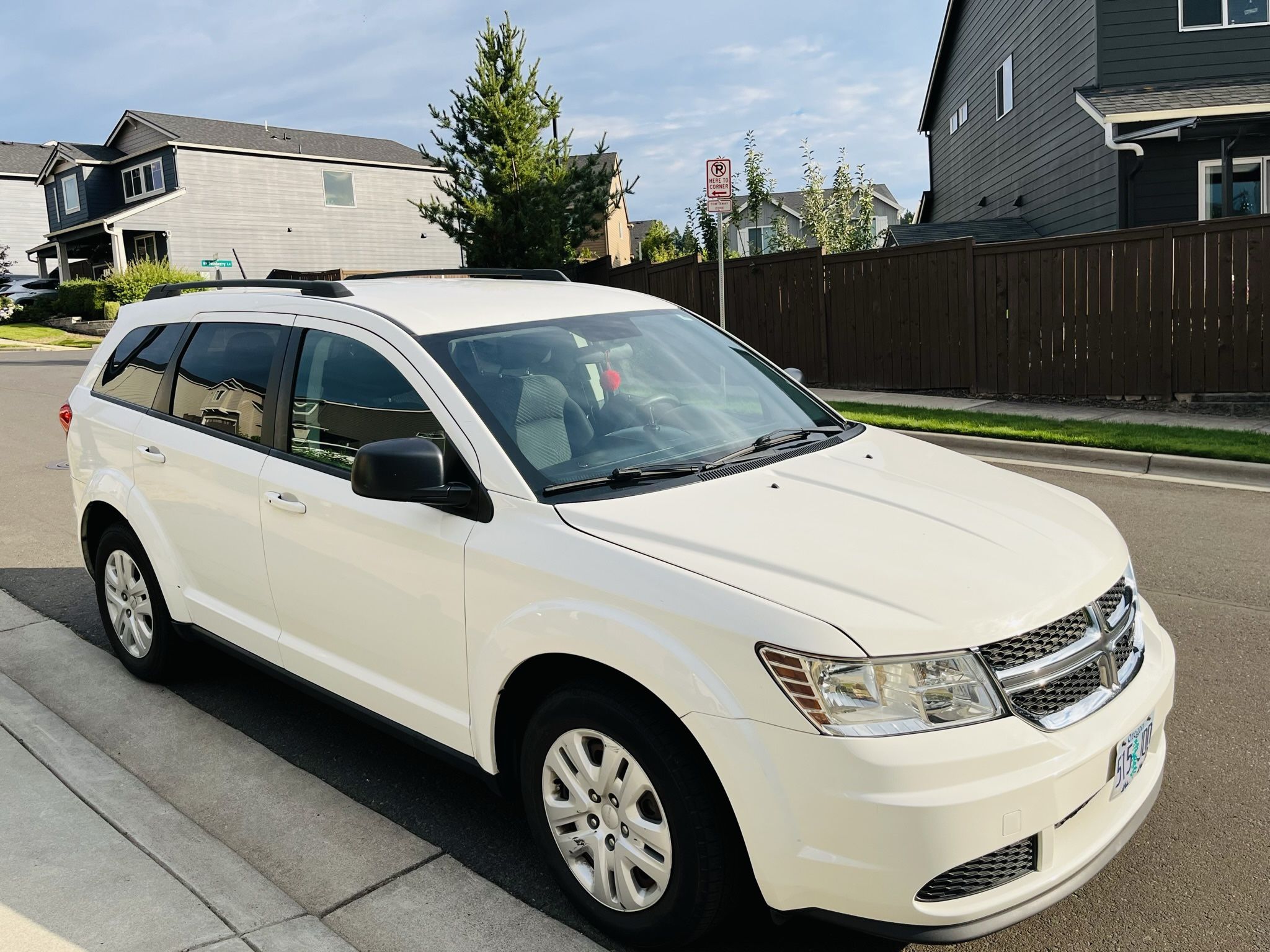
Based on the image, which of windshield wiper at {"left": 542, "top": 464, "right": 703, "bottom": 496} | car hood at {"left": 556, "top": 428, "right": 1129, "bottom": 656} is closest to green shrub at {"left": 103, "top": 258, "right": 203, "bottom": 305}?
windshield wiper at {"left": 542, "top": 464, "right": 703, "bottom": 496}

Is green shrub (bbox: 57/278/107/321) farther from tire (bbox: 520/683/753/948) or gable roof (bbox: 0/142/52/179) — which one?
tire (bbox: 520/683/753/948)

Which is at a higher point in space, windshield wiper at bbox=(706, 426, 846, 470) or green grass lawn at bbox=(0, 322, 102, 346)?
green grass lawn at bbox=(0, 322, 102, 346)

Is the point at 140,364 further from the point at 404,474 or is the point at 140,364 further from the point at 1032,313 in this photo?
the point at 1032,313

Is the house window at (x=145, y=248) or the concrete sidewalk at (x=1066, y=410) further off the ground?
the house window at (x=145, y=248)

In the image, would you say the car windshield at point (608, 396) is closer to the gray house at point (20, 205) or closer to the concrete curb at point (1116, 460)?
the concrete curb at point (1116, 460)

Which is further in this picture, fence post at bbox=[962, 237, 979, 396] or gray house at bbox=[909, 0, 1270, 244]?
gray house at bbox=[909, 0, 1270, 244]

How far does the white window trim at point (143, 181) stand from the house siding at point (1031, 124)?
100 ft

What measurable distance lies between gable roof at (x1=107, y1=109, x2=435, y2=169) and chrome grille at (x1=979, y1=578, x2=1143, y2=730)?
134 ft

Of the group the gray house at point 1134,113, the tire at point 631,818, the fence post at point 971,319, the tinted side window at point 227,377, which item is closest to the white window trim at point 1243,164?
the gray house at point 1134,113

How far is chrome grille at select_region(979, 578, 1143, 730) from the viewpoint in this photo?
2.56m

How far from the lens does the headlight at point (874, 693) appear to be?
2.45 meters

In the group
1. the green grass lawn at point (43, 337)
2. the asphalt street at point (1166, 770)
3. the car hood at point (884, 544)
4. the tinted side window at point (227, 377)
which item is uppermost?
the green grass lawn at point (43, 337)

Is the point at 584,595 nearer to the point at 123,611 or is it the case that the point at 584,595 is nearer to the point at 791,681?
the point at 791,681

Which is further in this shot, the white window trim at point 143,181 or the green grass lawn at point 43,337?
the white window trim at point 143,181
